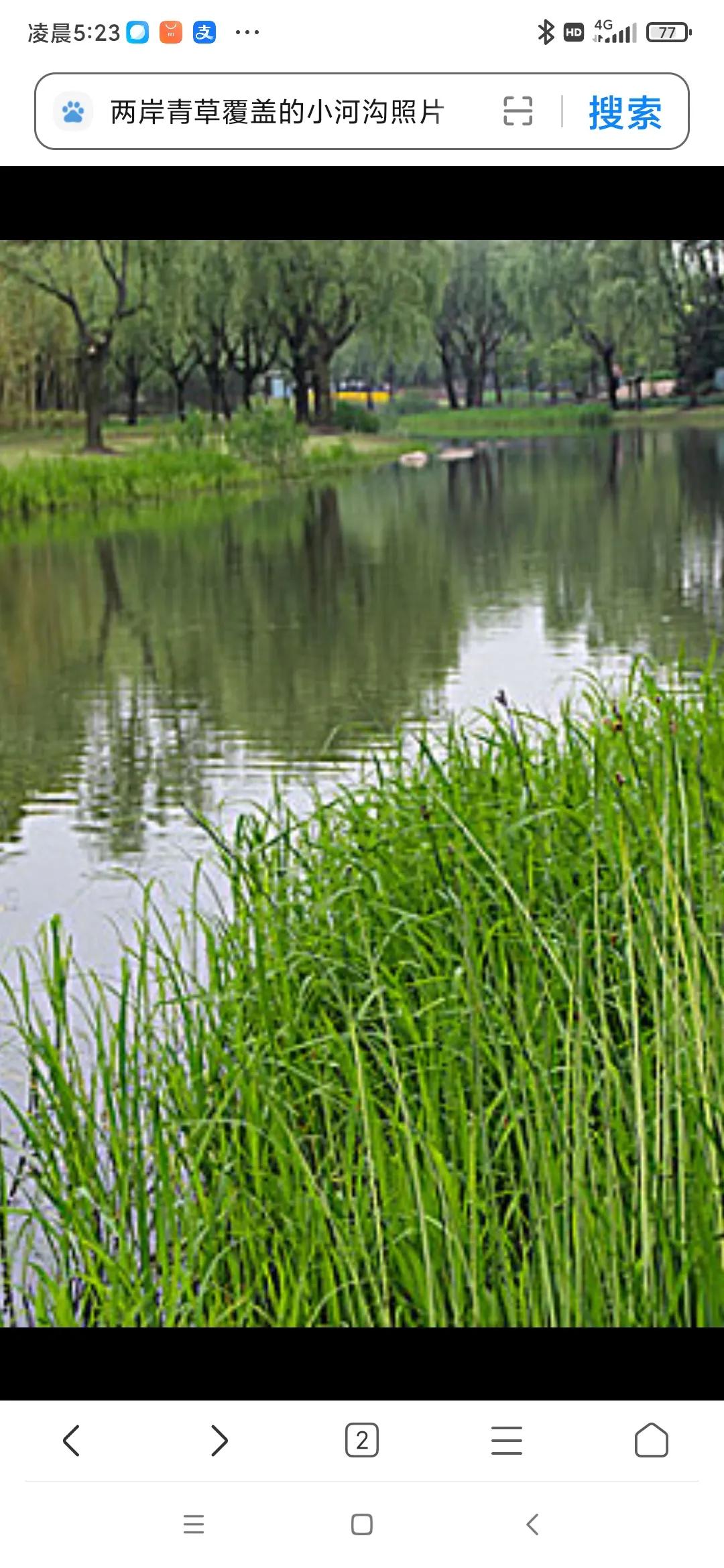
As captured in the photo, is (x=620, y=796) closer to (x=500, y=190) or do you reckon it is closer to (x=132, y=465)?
(x=500, y=190)

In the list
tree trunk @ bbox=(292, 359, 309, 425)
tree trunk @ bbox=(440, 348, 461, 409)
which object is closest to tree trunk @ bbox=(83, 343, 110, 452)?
tree trunk @ bbox=(292, 359, 309, 425)

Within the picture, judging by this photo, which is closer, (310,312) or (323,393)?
(310,312)

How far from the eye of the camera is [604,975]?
11.4ft

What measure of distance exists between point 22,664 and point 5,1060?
356 inches

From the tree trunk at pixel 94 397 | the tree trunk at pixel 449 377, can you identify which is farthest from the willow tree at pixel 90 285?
the tree trunk at pixel 449 377

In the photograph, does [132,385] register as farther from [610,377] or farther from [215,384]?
[610,377]

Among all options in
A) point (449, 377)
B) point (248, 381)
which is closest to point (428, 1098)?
point (248, 381)
